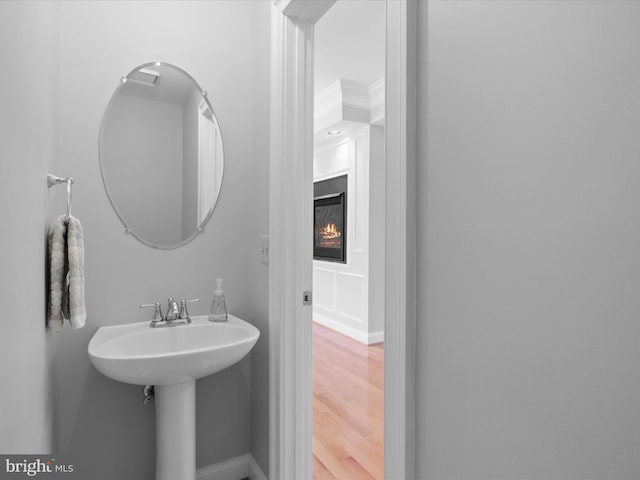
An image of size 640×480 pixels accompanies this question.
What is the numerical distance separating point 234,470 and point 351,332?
114 inches

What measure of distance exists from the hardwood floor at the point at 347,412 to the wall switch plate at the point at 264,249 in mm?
1178

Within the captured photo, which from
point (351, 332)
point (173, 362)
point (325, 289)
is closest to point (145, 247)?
point (173, 362)

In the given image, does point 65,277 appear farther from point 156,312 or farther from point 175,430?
point 175,430

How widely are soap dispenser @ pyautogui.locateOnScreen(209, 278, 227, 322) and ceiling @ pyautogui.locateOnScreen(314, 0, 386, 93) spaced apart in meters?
2.03

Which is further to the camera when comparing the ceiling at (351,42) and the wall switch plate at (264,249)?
the ceiling at (351,42)

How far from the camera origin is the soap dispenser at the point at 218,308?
183cm

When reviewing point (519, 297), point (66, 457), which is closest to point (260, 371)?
point (66, 457)

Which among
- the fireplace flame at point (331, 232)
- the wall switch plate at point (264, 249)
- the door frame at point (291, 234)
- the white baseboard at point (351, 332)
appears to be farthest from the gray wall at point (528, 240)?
the fireplace flame at point (331, 232)

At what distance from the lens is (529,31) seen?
0.67 m

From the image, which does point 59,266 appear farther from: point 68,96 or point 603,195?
point 603,195

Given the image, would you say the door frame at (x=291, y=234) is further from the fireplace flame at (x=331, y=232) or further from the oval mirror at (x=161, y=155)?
the fireplace flame at (x=331, y=232)

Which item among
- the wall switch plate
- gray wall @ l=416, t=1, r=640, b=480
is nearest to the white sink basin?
the wall switch plate

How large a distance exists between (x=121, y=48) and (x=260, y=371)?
1589mm

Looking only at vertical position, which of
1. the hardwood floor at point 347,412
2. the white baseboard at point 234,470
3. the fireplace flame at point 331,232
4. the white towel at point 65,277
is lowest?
the hardwood floor at point 347,412
